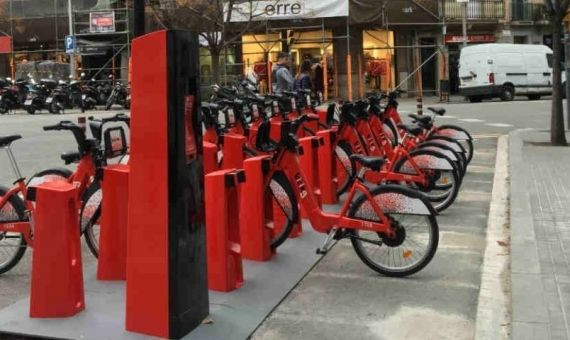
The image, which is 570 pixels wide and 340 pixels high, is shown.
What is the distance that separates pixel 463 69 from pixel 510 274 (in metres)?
25.0

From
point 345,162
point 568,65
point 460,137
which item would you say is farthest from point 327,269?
point 568,65

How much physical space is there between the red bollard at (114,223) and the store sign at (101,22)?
29.0m

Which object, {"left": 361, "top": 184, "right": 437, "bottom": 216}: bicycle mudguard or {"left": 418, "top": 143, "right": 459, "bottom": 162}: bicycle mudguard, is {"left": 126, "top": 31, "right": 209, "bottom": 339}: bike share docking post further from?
{"left": 418, "top": 143, "right": 459, "bottom": 162}: bicycle mudguard

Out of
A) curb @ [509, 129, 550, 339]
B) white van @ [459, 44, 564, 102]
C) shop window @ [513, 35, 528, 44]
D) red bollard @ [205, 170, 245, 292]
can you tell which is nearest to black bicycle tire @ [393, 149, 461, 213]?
curb @ [509, 129, 550, 339]

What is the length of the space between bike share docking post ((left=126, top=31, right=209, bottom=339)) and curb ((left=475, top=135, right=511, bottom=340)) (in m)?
1.85

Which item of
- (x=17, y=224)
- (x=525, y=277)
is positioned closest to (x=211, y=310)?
(x=17, y=224)

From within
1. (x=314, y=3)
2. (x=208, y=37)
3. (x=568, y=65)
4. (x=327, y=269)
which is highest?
(x=314, y=3)

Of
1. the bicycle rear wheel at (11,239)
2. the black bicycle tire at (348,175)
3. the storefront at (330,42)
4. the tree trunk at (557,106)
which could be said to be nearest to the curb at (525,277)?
the black bicycle tire at (348,175)

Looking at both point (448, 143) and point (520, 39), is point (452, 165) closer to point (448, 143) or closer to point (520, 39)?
point (448, 143)

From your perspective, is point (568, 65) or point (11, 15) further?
point (11, 15)

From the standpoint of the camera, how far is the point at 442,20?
32.3 m

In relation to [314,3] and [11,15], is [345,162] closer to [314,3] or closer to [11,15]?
[314,3]

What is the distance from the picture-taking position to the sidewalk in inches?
176

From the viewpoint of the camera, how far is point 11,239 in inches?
233
